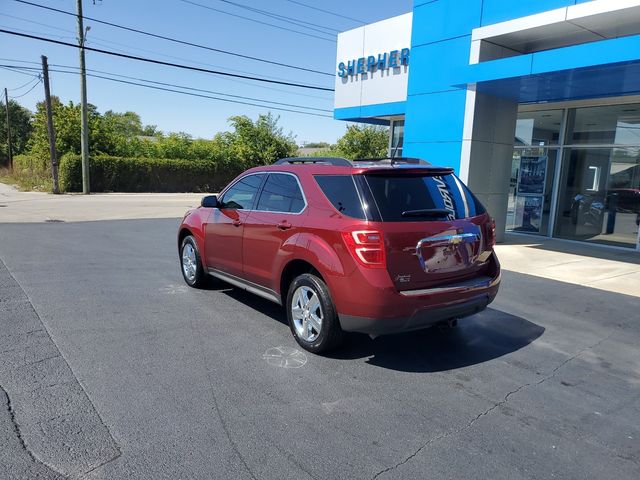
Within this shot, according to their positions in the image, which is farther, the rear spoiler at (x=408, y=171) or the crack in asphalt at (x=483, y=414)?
the rear spoiler at (x=408, y=171)

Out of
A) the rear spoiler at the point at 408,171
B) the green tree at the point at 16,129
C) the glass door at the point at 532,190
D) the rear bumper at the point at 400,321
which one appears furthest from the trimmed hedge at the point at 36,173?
the rear bumper at the point at 400,321

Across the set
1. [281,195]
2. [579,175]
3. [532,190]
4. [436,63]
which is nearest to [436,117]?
[436,63]

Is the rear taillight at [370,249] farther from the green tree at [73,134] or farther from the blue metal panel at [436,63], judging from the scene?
the green tree at [73,134]

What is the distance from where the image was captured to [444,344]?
4742 mm

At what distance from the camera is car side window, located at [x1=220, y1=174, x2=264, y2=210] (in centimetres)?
542

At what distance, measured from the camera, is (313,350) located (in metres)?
4.33

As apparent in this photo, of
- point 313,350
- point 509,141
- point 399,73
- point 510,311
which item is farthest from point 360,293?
point 399,73

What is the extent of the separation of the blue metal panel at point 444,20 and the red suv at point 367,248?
287 inches

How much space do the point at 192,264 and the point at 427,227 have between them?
144 inches

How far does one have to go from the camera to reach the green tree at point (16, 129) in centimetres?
5191

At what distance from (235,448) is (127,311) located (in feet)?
10.2

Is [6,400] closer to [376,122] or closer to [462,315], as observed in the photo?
[462,315]

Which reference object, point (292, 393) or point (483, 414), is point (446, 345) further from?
point (292, 393)

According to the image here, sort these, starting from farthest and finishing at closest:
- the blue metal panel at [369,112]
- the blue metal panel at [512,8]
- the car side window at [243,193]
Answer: the blue metal panel at [369,112]
the blue metal panel at [512,8]
the car side window at [243,193]
